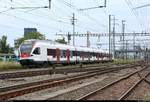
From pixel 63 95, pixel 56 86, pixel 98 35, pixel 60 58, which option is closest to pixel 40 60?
pixel 60 58

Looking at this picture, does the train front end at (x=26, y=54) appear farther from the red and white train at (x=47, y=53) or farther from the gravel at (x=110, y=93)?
the gravel at (x=110, y=93)

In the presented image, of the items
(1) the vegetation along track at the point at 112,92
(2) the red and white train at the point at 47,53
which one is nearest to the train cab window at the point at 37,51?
(2) the red and white train at the point at 47,53

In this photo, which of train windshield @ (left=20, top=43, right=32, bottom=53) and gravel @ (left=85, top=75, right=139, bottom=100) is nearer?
gravel @ (left=85, top=75, right=139, bottom=100)

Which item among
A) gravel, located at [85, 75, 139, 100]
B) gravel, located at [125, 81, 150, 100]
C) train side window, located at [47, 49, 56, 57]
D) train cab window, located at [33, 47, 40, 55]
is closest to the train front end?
train cab window, located at [33, 47, 40, 55]

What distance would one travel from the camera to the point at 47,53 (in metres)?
47.8

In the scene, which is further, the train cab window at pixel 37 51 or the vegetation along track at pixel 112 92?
the train cab window at pixel 37 51

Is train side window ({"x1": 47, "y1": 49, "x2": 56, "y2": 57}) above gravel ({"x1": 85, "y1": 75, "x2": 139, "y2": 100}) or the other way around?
above

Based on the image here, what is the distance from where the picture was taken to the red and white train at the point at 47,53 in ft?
148

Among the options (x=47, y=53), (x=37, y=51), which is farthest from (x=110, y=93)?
(x=47, y=53)

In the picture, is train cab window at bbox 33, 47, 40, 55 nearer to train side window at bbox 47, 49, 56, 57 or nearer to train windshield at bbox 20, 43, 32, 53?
train windshield at bbox 20, 43, 32, 53

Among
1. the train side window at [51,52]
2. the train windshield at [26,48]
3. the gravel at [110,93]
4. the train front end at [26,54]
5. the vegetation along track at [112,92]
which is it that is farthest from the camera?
the train side window at [51,52]

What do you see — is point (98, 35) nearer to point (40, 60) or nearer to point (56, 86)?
point (40, 60)

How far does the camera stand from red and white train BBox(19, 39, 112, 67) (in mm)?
45000

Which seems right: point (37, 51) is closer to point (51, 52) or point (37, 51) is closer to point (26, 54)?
point (26, 54)
